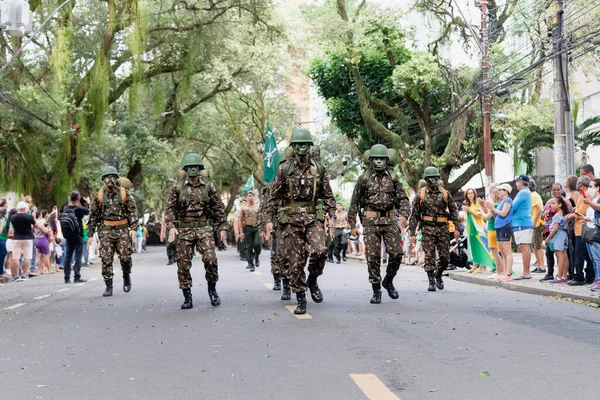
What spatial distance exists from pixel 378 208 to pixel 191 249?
2.56 m

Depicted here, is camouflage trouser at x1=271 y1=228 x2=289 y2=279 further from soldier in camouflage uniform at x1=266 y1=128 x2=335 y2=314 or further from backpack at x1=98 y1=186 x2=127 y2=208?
backpack at x1=98 y1=186 x2=127 y2=208

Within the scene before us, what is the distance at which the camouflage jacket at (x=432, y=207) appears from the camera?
13547 millimetres

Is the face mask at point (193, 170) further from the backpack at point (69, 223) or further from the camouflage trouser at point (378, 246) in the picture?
the backpack at point (69, 223)

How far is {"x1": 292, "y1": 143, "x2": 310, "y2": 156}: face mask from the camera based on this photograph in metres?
10.4

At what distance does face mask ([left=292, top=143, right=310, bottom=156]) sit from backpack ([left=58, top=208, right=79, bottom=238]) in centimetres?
809

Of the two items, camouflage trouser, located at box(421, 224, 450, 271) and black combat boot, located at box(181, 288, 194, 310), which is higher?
camouflage trouser, located at box(421, 224, 450, 271)

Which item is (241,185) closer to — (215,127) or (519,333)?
(215,127)

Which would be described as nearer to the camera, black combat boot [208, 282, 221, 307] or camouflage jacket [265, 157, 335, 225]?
camouflage jacket [265, 157, 335, 225]

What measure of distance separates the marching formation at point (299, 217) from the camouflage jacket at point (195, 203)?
0.01 metres

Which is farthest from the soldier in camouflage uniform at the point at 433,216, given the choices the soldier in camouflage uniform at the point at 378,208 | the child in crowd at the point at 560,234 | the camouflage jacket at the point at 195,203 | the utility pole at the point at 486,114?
the utility pole at the point at 486,114

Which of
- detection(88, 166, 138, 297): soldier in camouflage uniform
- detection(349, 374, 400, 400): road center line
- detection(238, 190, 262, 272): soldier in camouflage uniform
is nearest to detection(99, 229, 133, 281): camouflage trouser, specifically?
detection(88, 166, 138, 297): soldier in camouflage uniform

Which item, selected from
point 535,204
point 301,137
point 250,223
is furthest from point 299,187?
point 250,223

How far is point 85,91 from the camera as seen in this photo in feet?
92.4

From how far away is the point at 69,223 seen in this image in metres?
17.2
